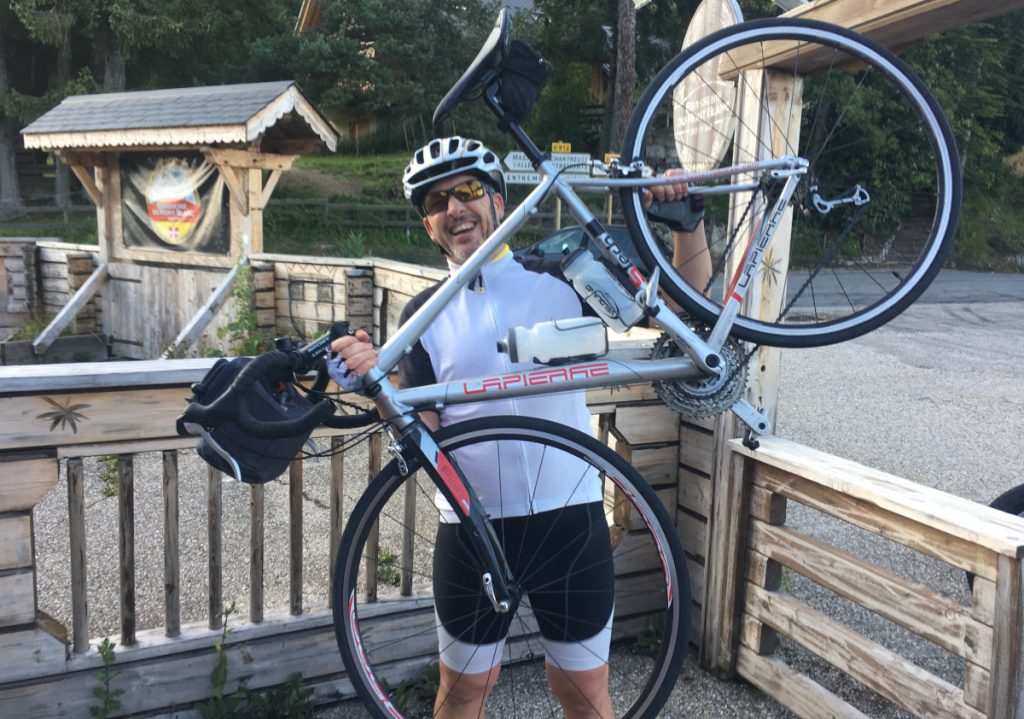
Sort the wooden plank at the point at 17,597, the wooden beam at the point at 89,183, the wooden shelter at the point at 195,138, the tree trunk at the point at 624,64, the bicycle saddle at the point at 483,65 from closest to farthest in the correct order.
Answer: the bicycle saddle at the point at 483,65 < the wooden plank at the point at 17,597 < the wooden shelter at the point at 195,138 < the wooden beam at the point at 89,183 < the tree trunk at the point at 624,64

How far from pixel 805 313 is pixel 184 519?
9.51 m

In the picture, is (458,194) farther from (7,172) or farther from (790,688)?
(7,172)

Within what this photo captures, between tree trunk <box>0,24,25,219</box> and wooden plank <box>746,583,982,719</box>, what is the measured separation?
24.8 meters

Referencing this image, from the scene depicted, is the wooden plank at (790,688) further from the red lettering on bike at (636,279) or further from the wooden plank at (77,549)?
the wooden plank at (77,549)

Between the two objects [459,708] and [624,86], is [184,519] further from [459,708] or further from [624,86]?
[624,86]

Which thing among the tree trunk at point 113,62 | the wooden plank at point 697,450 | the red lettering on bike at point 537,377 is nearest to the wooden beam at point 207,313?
the wooden plank at point 697,450

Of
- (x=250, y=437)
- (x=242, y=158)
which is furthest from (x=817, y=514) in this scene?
(x=242, y=158)

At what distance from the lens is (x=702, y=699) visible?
3479 millimetres

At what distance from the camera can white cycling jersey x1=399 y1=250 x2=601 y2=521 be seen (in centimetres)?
230

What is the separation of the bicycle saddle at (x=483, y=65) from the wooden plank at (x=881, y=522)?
1.96 m

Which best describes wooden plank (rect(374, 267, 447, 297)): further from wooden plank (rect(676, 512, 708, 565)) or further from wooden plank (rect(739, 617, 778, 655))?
wooden plank (rect(739, 617, 778, 655))

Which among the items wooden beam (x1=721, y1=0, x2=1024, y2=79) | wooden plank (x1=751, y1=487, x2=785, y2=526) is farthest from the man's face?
wooden plank (x1=751, y1=487, x2=785, y2=526)

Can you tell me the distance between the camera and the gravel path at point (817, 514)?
389 centimetres

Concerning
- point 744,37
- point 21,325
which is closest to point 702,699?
point 744,37
